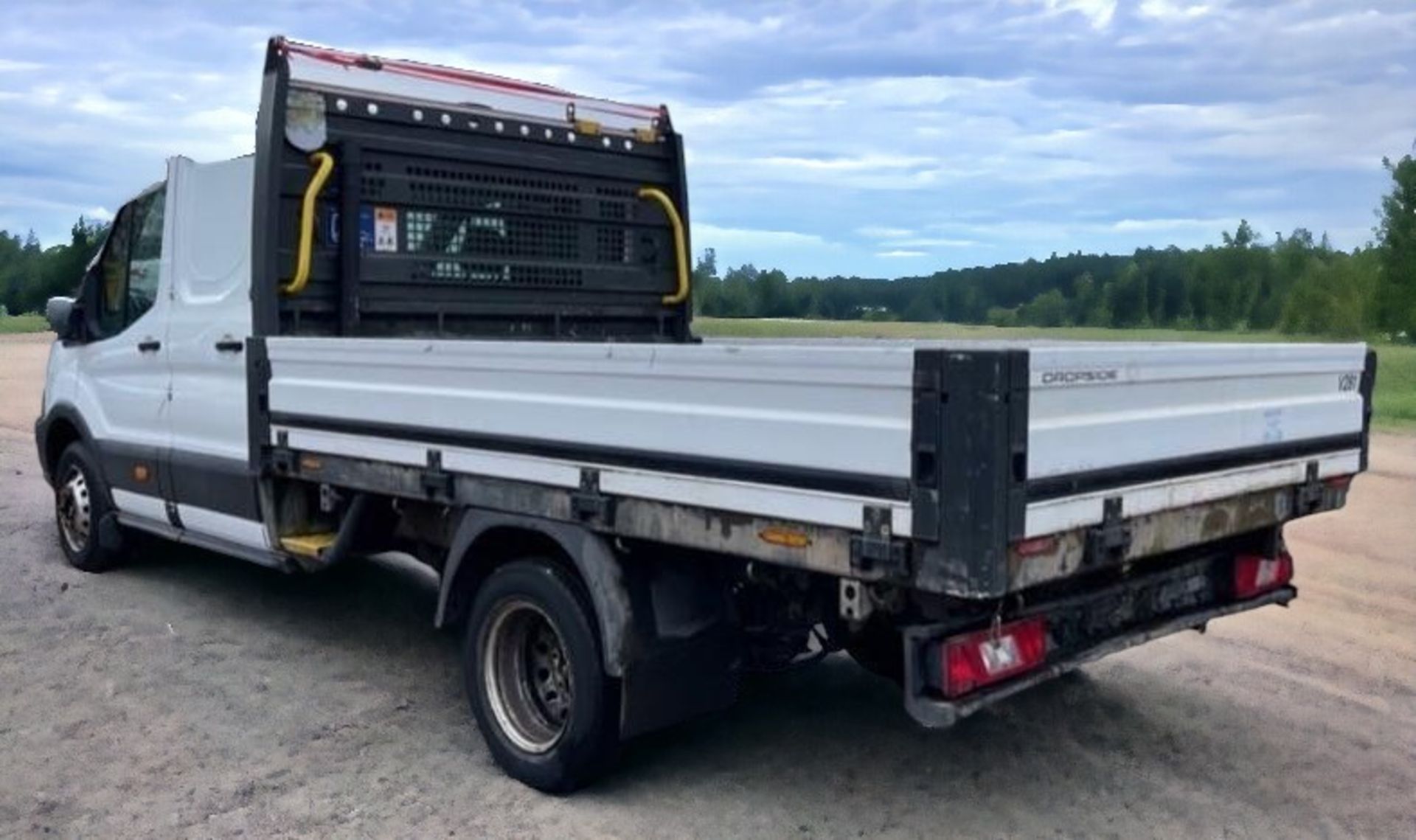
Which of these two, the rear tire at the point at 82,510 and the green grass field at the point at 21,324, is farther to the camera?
the green grass field at the point at 21,324

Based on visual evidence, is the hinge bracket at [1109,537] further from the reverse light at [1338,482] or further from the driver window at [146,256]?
the driver window at [146,256]

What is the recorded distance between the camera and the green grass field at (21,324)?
204 ft

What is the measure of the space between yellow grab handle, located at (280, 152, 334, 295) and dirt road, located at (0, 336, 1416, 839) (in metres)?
1.83

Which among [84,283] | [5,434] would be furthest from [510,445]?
[5,434]

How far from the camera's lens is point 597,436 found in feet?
15.4

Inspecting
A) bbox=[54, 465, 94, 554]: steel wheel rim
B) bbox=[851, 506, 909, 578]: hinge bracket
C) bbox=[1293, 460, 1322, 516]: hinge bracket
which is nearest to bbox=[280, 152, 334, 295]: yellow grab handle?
bbox=[54, 465, 94, 554]: steel wheel rim

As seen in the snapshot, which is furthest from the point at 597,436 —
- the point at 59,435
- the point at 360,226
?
the point at 59,435

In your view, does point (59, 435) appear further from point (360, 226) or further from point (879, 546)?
point (879, 546)

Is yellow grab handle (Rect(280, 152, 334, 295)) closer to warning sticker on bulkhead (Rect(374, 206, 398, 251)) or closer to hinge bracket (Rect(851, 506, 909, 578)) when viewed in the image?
warning sticker on bulkhead (Rect(374, 206, 398, 251))

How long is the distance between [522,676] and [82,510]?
14.5 feet

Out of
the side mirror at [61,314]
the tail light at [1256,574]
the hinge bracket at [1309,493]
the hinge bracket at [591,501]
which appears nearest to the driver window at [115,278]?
the side mirror at [61,314]

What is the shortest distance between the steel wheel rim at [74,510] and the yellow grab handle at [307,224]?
276 centimetres

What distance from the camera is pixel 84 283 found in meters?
8.15

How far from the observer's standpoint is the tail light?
5.35 meters
